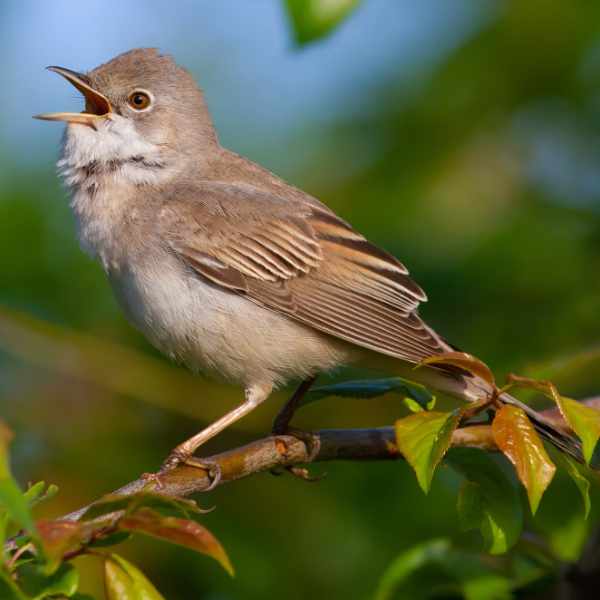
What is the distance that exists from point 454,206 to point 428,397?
257 centimetres

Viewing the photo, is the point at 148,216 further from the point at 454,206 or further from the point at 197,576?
the point at 454,206

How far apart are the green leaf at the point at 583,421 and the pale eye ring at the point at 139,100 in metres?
3.25

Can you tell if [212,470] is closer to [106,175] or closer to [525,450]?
[525,450]

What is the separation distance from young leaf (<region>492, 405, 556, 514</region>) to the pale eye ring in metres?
3.10

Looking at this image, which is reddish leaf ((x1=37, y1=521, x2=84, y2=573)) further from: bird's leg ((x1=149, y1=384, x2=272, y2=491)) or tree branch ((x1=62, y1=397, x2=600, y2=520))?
bird's leg ((x1=149, y1=384, x2=272, y2=491))

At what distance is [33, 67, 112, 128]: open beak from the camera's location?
16.9 ft

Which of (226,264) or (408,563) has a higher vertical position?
(226,264)

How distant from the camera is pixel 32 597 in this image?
8.07 ft

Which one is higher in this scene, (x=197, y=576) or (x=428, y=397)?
(x=428, y=397)

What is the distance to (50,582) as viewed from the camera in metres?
2.48

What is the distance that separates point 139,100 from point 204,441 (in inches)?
75.7

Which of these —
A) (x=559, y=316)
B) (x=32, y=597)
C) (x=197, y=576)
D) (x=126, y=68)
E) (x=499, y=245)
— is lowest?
(x=197, y=576)

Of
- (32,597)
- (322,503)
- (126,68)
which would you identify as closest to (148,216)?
(126,68)

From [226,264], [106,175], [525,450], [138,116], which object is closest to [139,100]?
[138,116]
